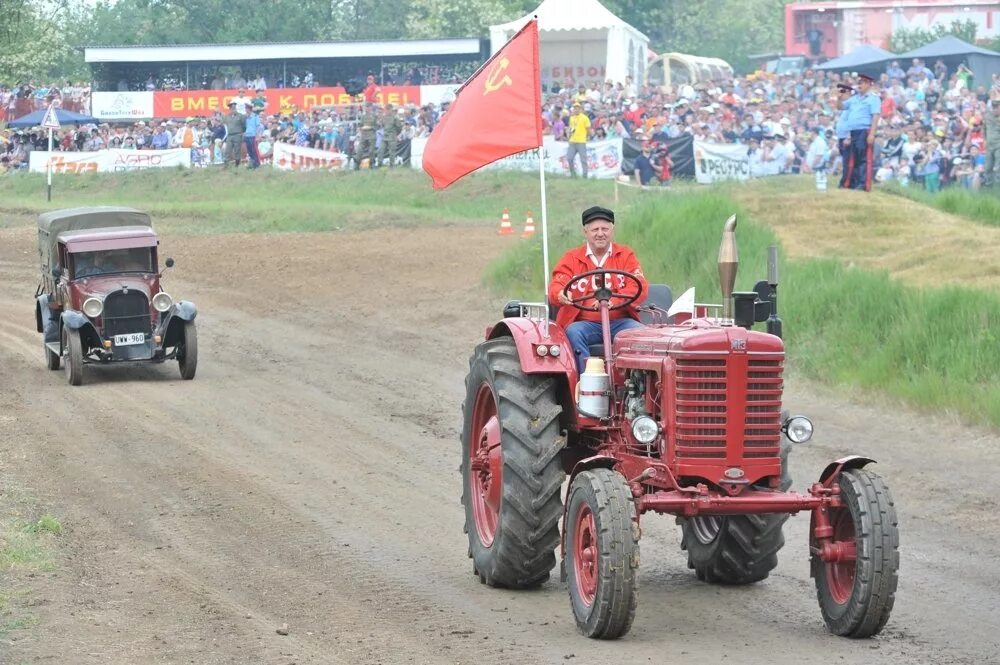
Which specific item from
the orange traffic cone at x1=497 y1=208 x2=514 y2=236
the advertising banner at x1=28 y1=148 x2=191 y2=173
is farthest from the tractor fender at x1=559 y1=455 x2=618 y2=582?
the advertising banner at x1=28 y1=148 x2=191 y2=173

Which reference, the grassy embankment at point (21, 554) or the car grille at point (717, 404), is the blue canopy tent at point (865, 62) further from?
the car grille at point (717, 404)

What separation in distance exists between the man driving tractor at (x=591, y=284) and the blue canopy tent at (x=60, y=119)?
38.5 metres

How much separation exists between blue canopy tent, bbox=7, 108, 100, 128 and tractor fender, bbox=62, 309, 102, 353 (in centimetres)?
2913

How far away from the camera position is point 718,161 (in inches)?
1254

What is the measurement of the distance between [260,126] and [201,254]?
42.8 feet

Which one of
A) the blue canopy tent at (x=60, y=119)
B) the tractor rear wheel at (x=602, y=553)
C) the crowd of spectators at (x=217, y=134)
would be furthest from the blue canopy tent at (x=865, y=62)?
the tractor rear wheel at (x=602, y=553)

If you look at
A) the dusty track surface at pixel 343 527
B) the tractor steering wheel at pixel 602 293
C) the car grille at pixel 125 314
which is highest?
the tractor steering wheel at pixel 602 293

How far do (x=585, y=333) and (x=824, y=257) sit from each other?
1060 centimetres

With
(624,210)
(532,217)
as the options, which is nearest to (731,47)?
(532,217)

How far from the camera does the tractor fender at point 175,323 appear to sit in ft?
54.6

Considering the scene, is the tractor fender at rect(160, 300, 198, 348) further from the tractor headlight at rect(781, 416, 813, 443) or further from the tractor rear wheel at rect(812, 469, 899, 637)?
the tractor rear wheel at rect(812, 469, 899, 637)

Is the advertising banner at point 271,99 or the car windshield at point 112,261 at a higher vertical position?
the advertising banner at point 271,99

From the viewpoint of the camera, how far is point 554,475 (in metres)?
7.69

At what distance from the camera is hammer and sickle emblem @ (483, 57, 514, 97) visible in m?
8.93
